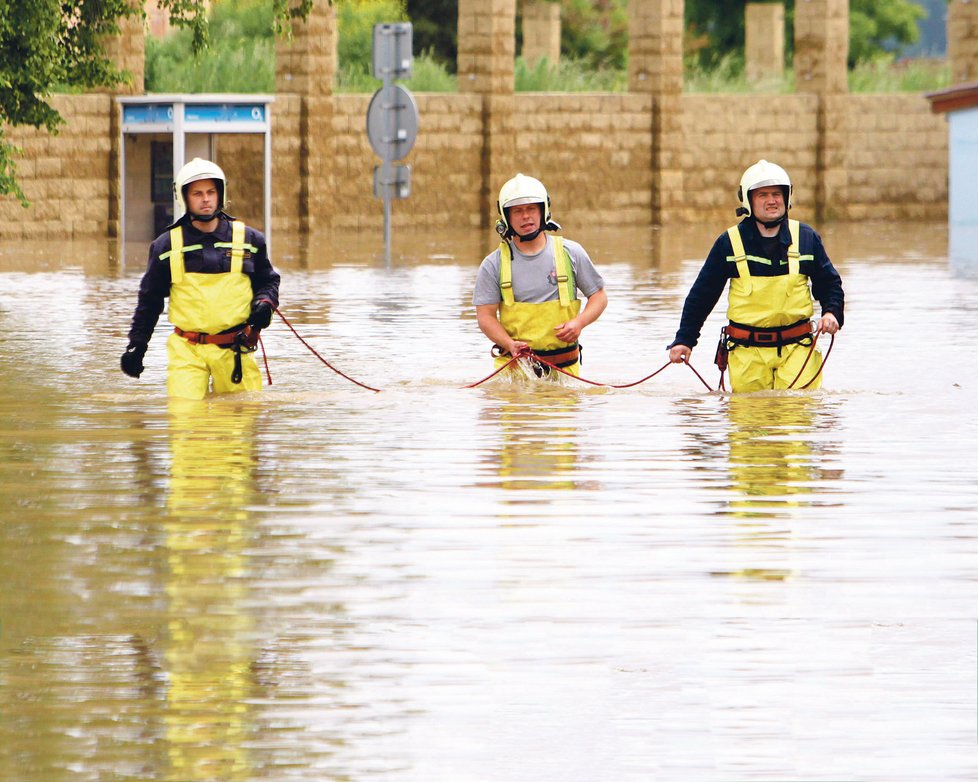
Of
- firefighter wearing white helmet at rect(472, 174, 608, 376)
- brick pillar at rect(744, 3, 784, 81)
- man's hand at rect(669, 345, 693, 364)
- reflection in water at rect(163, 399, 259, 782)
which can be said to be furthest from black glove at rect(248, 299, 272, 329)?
brick pillar at rect(744, 3, 784, 81)

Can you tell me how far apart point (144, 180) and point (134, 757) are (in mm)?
29221

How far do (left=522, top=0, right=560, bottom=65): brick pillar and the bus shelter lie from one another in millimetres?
27210

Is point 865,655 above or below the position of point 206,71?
below

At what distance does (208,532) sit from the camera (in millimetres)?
9289

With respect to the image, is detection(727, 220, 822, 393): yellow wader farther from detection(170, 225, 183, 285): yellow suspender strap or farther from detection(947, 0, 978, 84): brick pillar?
detection(947, 0, 978, 84): brick pillar

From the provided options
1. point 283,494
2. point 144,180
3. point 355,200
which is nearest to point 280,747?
point 283,494

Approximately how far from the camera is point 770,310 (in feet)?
44.0

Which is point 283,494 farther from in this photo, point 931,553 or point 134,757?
point 134,757

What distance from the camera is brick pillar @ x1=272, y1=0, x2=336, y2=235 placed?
131ft

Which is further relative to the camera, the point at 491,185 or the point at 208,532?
the point at 491,185

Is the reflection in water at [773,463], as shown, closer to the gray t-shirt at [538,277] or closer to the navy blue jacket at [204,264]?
the gray t-shirt at [538,277]

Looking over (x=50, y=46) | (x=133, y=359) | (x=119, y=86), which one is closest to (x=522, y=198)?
(x=133, y=359)

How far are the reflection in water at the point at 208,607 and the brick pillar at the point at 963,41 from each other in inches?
1463

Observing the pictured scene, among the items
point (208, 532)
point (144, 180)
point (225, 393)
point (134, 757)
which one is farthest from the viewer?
point (144, 180)
